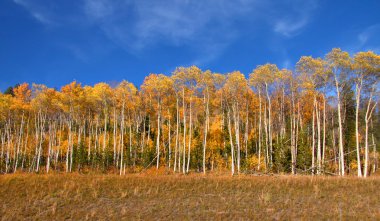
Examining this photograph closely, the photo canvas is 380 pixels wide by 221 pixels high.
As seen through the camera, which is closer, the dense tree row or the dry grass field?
the dry grass field

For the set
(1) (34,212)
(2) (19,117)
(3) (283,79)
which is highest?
(3) (283,79)

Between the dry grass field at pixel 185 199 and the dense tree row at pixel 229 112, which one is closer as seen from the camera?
the dry grass field at pixel 185 199

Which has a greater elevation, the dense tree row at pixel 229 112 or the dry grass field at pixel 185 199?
the dense tree row at pixel 229 112

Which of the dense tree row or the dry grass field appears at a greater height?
the dense tree row

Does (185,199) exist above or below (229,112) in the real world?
below

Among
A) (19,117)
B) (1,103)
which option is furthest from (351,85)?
(19,117)

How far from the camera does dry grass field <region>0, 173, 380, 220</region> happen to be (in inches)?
485

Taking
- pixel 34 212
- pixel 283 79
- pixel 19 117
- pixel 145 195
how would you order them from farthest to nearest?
1. pixel 19 117
2. pixel 283 79
3. pixel 145 195
4. pixel 34 212

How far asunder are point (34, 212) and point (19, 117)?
35.9 m

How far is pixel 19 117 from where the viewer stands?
43344mm

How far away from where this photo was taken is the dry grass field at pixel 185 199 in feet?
40.4

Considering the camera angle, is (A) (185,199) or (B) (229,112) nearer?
(A) (185,199)

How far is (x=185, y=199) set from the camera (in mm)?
15195

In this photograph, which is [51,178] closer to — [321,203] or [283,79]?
[321,203]
